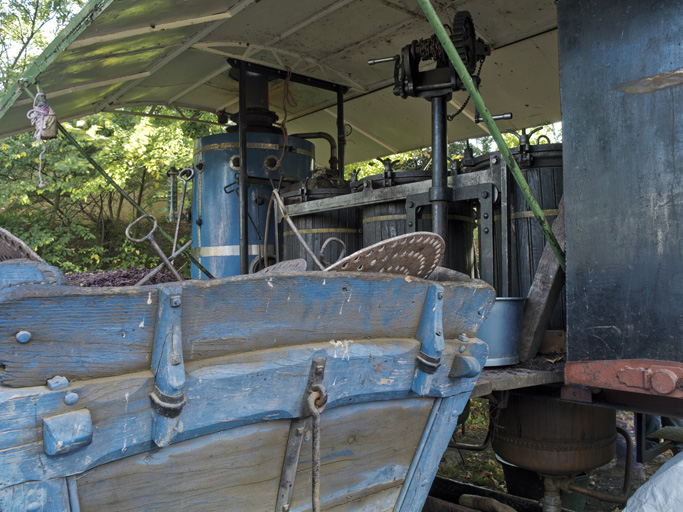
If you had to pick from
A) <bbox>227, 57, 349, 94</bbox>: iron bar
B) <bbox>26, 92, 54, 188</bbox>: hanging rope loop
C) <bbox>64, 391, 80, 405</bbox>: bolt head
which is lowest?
<bbox>64, 391, 80, 405</bbox>: bolt head

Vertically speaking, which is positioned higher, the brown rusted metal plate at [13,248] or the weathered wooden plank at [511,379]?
the brown rusted metal plate at [13,248]

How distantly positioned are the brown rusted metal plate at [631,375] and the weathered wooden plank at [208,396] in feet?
3.13

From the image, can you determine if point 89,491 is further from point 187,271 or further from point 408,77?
point 187,271

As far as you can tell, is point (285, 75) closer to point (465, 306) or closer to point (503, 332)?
point (503, 332)

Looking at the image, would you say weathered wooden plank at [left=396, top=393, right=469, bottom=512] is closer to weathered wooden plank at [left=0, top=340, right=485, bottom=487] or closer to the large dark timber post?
weathered wooden plank at [left=0, top=340, right=485, bottom=487]

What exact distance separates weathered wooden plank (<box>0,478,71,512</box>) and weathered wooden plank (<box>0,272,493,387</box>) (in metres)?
0.19

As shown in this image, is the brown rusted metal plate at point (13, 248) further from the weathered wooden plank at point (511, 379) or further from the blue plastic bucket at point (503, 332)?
the blue plastic bucket at point (503, 332)

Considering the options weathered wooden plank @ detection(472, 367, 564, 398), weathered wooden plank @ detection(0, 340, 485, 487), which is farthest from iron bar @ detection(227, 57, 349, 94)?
weathered wooden plank @ detection(0, 340, 485, 487)

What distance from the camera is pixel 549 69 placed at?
5.17 metres

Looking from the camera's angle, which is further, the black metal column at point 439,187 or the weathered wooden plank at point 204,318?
the black metal column at point 439,187

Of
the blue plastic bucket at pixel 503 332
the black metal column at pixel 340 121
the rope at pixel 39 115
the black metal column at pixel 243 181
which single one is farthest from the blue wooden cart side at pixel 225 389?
the black metal column at pixel 340 121

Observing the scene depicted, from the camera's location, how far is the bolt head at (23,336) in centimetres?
103

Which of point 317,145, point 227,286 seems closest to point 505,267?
point 227,286

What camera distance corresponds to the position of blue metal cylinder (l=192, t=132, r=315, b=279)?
18.1 ft
